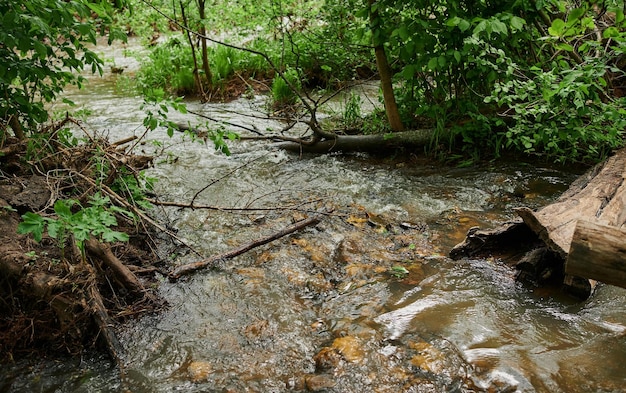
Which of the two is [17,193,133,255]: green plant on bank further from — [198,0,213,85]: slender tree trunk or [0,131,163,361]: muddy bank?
[198,0,213,85]: slender tree trunk

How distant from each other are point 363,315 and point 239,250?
1.26 m

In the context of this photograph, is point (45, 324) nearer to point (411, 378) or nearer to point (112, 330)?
point (112, 330)

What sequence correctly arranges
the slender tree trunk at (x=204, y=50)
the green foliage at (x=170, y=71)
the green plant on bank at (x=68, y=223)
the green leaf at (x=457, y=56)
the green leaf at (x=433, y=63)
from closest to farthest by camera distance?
the green plant on bank at (x=68, y=223), the green leaf at (x=457, y=56), the green leaf at (x=433, y=63), the slender tree trunk at (x=204, y=50), the green foliage at (x=170, y=71)

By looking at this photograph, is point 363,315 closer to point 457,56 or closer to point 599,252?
point 599,252

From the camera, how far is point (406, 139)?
19.5 feet

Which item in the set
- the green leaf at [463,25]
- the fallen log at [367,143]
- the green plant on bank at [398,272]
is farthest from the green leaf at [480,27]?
the green plant on bank at [398,272]

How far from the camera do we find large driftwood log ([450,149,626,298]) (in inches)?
119

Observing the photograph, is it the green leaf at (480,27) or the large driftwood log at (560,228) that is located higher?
the green leaf at (480,27)

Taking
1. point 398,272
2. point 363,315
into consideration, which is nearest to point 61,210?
point 363,315

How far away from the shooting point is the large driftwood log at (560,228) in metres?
3.02

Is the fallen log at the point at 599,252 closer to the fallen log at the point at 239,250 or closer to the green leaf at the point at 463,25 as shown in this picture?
the fallen log at the point at 239,250

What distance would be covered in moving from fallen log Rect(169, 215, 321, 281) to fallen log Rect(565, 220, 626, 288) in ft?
7.85

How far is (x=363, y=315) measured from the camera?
310 centimetres

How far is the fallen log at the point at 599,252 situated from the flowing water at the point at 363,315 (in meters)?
0.62
